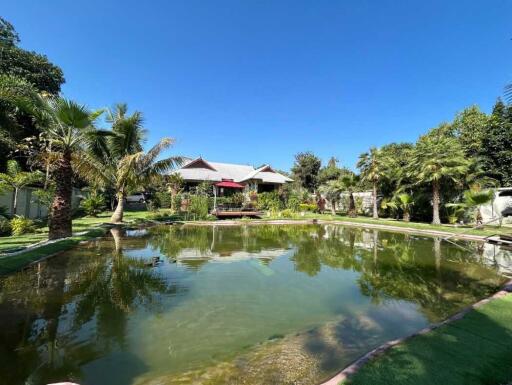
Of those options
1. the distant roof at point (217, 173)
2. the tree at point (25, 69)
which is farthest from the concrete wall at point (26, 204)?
the distant roof at point (217, 173)

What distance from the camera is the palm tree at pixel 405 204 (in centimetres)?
2208

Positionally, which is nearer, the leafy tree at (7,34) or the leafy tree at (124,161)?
the leafy tree at (124,161)

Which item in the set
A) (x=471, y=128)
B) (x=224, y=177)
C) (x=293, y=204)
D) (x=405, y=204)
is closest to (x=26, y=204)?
(x=224, y=177)

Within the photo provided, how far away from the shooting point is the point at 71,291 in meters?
6.29

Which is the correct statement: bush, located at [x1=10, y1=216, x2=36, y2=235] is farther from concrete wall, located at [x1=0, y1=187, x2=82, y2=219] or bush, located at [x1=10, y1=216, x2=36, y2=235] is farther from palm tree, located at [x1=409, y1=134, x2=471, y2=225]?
palm tree, located at [x1=409, y1=134, x2=471, y2=225]

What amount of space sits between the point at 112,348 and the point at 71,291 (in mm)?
2988

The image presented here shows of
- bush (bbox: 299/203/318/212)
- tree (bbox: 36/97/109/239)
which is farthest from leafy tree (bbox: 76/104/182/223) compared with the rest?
bush (bbox: 299/203/318/212)

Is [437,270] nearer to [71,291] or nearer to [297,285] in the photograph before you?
[297,285]

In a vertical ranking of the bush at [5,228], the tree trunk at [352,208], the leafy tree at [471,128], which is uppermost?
the leafy tree at [471,128]

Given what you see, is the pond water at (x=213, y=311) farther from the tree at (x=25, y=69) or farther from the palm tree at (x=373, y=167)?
the tree at (x=25, y=69)

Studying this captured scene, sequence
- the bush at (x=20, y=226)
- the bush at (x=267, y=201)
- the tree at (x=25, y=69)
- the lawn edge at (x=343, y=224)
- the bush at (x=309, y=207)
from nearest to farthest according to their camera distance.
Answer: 1. the bush at (x=20, y=226)
2. the lawn edge at (x=343, y=224)
3. the tree at (x=25, y=69)
4. the bush at (x=267, y=201)
5. the bush at (x=309, y=207)

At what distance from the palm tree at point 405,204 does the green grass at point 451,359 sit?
62.3 feet

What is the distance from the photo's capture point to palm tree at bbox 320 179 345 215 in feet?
90.6

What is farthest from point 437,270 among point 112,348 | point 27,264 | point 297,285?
point 27,264
